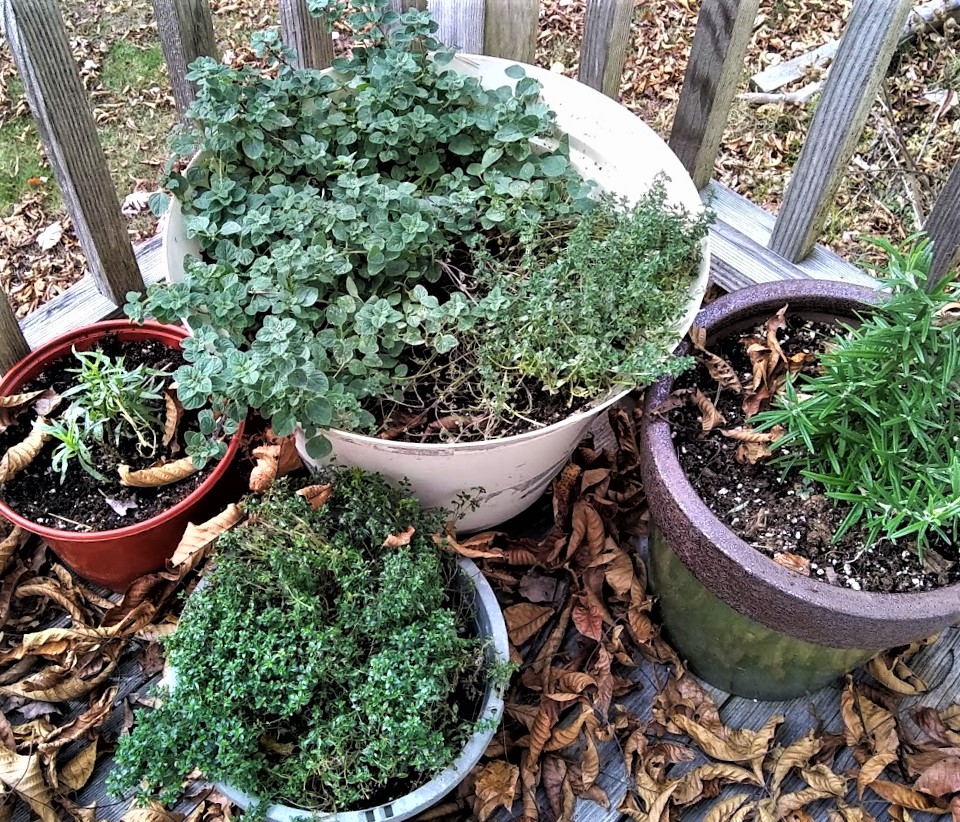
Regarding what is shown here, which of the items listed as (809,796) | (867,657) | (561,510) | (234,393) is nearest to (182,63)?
(234,393)

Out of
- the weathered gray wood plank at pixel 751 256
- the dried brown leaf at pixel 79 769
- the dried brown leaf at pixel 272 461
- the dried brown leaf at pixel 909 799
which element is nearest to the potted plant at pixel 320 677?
the dried brown leaf at pixel 272 461

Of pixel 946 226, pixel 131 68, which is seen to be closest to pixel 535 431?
pixel 946 226

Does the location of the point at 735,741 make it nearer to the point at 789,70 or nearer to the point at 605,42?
the point at 605,42

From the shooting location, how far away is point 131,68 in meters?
3.59

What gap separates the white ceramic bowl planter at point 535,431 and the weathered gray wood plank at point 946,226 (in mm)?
590

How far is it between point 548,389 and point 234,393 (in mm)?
650

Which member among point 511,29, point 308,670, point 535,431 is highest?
point 511,29

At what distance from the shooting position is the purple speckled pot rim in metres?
1.54

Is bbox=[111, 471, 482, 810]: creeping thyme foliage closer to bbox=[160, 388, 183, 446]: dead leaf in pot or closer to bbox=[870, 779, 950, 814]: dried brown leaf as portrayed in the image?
bbox=[160, 388, 183, 446]: dead leaf in pot

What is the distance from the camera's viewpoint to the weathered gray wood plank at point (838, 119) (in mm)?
1808

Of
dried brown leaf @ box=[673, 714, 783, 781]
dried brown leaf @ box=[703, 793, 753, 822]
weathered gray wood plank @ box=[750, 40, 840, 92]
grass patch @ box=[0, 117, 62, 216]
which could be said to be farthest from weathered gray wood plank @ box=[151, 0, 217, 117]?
weathered gray wood plank @ box=[750, 40, 840, 92]

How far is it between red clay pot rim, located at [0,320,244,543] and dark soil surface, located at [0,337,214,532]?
0.10ft

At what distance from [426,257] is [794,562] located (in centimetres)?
104

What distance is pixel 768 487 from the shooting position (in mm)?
1812
